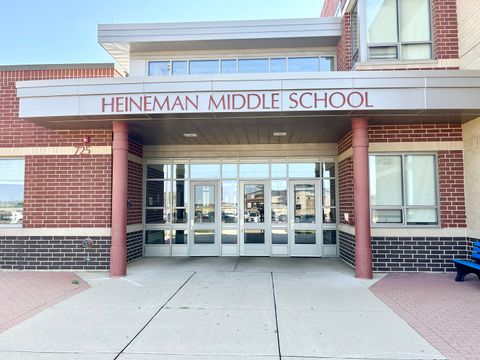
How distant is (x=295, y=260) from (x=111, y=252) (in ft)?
16.8

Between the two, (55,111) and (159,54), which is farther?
(159,54)

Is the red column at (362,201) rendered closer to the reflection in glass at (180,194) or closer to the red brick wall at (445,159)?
the red brick wall at (445,159)

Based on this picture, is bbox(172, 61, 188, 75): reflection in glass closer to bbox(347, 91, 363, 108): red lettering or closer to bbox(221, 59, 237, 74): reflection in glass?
bbox(221, 59, 237, 74): reflection in glass

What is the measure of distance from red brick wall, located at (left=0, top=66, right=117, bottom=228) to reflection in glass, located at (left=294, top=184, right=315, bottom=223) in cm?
559

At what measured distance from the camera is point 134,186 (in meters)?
10.5

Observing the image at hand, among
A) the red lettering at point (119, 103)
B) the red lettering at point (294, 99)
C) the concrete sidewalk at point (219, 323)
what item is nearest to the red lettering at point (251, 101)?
the red lettering at point (294, 99)

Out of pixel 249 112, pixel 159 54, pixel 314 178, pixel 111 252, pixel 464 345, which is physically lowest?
pixel 464 345

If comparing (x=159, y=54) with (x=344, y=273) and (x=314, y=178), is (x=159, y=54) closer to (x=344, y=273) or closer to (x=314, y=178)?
(x=314, y=178)

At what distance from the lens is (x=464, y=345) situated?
168 inches

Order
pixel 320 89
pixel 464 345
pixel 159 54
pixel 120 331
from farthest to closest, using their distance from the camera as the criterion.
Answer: pixel 159 54 → pixel 320 89 → pixel 120 331 → pixel 464 345

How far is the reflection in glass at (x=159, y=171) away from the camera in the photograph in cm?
1131

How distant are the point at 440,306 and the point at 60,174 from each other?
350 inches

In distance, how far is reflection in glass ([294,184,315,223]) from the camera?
11016 millimetres

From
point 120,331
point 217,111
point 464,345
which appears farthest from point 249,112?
point 464,345
